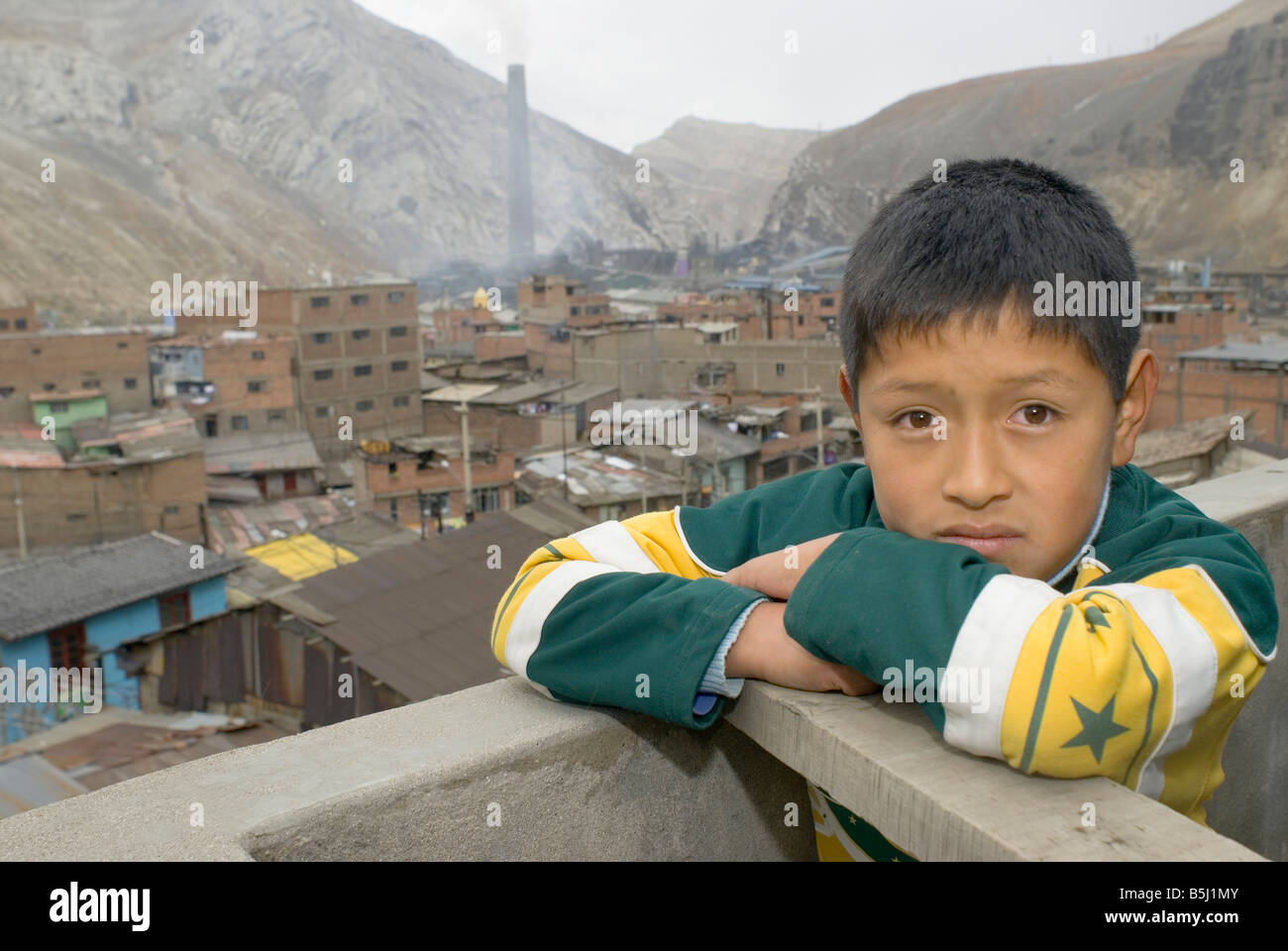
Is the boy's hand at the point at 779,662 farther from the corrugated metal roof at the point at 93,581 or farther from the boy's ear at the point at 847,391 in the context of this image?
the corrugated metal roof at the point at 93,581

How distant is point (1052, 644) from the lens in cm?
115

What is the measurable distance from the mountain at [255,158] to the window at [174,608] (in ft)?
142

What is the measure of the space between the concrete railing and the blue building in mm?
13424

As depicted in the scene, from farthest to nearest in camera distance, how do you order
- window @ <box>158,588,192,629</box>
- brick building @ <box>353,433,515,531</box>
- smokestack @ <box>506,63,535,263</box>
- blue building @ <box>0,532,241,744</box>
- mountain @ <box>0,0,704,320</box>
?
smokestack @ <box>506,63,535,263</box>, mountain @ <box>0,0,704,320</box>, brick building @ <box>353,433,515,531</box>, window @ <box>158,588,192,629</box>, blue building @ <box>0,532,241,744</box>

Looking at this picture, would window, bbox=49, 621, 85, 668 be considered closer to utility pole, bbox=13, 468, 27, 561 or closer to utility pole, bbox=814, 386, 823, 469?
utility pole, bbox=13, 468, 27, 561

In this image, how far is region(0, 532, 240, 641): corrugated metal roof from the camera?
1563 centimetres

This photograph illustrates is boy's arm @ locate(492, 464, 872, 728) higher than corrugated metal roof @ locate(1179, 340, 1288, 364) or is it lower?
lower

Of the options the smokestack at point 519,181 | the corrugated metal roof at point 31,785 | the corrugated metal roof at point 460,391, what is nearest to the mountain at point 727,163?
the smokestack at point 519,181

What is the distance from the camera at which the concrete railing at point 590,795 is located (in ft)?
3.72

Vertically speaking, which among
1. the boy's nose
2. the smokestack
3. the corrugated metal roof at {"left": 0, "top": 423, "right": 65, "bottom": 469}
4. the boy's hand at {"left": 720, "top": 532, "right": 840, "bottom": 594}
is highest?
the smokestack

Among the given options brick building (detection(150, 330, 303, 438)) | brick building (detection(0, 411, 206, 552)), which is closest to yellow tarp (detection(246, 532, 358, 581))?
brick building (detection(0, 411, 206, 552))

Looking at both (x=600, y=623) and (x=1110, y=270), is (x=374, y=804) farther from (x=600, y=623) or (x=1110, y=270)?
(x=1110, y=270)

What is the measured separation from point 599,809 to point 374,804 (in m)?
0.36
